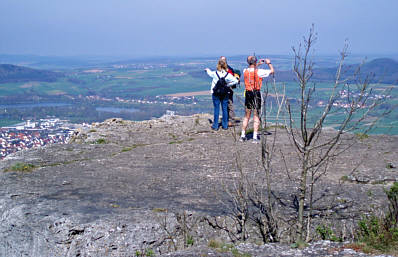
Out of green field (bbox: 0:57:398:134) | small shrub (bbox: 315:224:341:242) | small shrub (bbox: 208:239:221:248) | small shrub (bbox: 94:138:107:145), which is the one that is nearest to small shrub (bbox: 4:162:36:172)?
small shrub (bbox: 94:138:107:145)

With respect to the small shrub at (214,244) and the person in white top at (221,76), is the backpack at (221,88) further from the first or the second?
the small shrub at (214,244)

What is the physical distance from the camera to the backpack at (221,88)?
465 inches

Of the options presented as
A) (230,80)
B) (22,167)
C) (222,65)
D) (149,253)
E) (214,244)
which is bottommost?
(149,253)

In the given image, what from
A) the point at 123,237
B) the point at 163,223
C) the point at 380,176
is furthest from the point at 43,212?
the point at 380,176

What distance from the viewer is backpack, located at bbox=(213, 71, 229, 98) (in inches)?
465

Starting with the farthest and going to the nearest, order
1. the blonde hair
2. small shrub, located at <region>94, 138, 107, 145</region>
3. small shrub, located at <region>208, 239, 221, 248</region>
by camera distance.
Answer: the blonde hair → small shrub, located at <region>94, 138, 107, 145</region> → small shrub, located at <region>208, 239, 221, 248</region>

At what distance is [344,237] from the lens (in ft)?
19.3

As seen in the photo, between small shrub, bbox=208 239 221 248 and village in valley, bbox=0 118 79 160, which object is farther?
village in valley, bbox=0 118 79 160

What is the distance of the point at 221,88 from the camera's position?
1188 cm

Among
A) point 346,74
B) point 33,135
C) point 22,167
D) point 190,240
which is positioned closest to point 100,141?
point 22,167

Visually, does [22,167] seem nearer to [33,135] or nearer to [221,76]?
[221,76]

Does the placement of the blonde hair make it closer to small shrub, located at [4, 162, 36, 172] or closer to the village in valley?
the village in valley

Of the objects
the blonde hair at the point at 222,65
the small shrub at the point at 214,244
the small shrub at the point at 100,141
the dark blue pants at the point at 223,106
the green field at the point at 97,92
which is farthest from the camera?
the green field at the point at 97,92

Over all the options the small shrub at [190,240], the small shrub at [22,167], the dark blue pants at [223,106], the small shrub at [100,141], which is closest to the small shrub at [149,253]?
the small shrub at [190,240]
